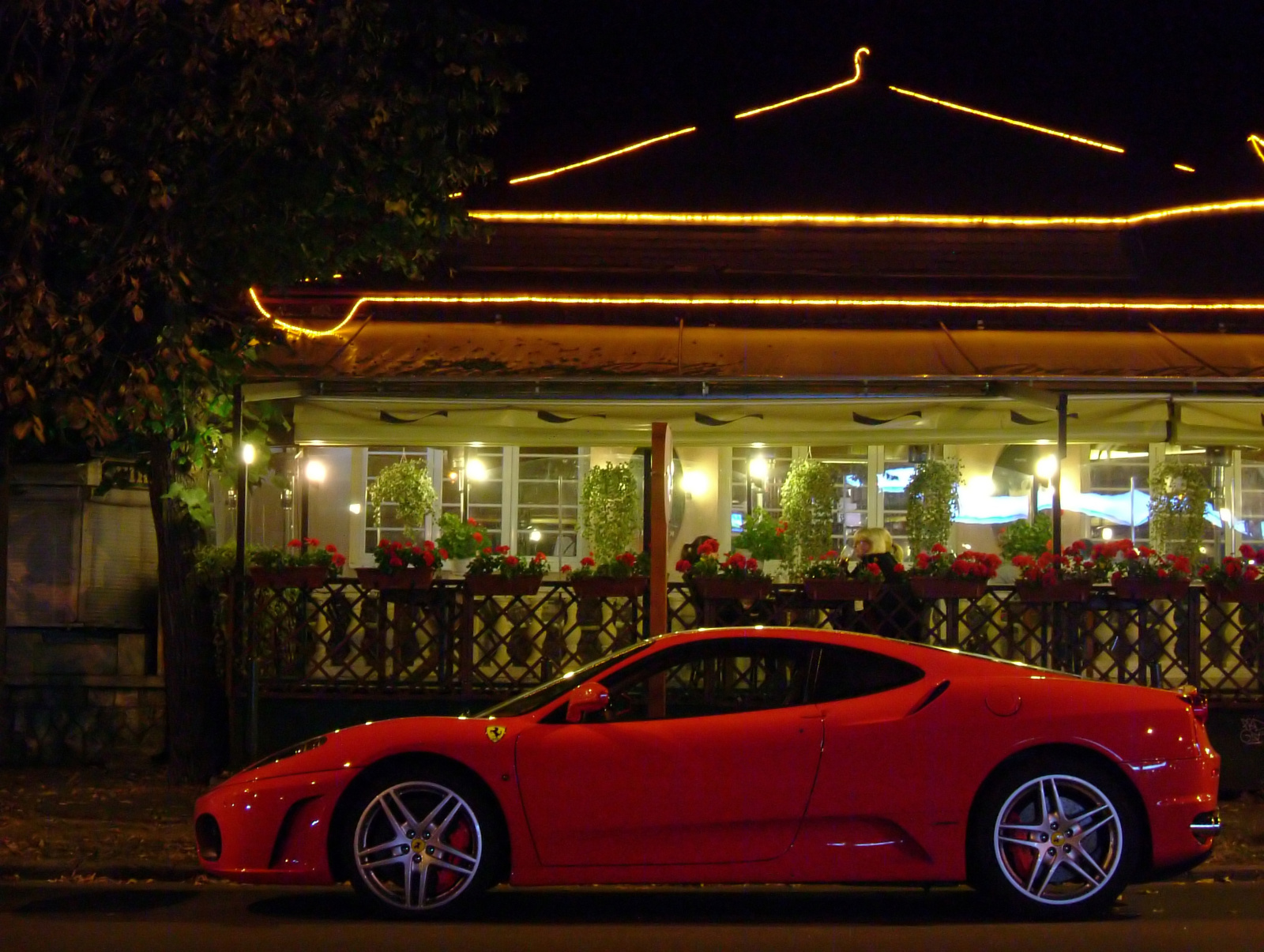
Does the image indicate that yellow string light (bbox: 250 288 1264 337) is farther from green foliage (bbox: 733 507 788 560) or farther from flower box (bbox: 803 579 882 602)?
flower box (bbox: 803 579 882 602)

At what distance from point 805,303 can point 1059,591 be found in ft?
14.3

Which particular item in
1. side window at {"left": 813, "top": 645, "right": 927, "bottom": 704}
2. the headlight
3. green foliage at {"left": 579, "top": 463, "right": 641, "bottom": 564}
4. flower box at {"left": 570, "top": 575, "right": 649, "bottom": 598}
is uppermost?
green foliage at {"left": 579, "top": 463, "right": 641, "bottom": 564}

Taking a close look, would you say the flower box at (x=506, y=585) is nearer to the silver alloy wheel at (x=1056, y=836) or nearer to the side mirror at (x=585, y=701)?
the side mirror at (x=585, y=701)

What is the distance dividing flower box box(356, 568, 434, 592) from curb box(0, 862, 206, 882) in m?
2.89

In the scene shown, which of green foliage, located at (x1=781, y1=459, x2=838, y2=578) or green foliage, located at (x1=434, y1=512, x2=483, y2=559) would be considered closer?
green foliage, located at (x1=434, y1=512, x2=483, y2=559)

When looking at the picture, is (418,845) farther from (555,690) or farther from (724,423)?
(724,423)

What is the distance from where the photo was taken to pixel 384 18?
32.6ft

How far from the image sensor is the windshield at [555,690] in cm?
684

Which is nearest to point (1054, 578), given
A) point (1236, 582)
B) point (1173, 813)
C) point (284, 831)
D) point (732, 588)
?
point (1236, 582)

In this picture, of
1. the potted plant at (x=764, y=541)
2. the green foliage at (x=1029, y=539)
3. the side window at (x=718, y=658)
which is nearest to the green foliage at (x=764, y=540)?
the potted plant at (x=764, y=541)

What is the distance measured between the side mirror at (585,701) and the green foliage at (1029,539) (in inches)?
228

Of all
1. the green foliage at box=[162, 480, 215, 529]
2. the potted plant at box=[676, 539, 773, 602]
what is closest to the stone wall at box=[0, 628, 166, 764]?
the green foliage at box=[162, 480, 215, 529]

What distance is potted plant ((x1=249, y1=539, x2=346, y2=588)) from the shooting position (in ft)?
34.0

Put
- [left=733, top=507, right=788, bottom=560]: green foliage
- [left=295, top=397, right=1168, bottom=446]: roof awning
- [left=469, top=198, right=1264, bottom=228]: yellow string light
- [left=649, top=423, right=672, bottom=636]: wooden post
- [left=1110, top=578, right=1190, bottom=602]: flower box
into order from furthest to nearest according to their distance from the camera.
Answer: [left=469, top=198, right=1264, bottom=228]: yellow string light < [left=295, top=397, right=1168, bottom=446]: roof awning < [left=733, top=507, right=788, bottom=560]: green foliage < [left=1110, top=578, right=1190, bottom=602]: flower box < [left=649, top=423, right=672, bottom=636]: wooden post
